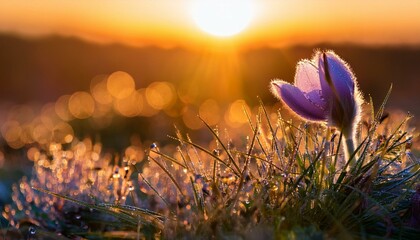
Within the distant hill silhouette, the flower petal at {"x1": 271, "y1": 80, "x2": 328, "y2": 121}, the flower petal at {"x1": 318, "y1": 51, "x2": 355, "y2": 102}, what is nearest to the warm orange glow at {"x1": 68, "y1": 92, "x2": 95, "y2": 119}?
the distant hill silhouette

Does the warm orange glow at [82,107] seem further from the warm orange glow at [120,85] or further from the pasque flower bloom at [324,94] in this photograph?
the pasque flower bloom at [324,94]

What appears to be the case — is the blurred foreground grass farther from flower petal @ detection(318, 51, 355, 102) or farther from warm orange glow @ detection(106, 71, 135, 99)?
warm orange glow @ detection(106, 71, 135, 99)

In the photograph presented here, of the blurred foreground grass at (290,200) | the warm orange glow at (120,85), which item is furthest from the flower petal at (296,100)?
the warm orange glow at (120,85)

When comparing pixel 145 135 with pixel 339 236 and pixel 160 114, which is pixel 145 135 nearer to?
pixel 160 114

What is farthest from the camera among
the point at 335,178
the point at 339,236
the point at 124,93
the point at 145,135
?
the point at 124,93

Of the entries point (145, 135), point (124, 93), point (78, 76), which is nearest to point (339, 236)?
point (145, 135)

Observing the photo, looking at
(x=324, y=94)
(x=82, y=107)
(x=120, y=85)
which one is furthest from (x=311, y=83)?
(x=120, y=85)

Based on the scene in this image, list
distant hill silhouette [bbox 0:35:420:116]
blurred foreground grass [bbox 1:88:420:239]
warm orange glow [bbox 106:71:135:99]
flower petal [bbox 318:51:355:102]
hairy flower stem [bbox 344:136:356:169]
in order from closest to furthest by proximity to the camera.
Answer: blurred foreground grass [bbox 1:88:420:239], flower petal [bbox 318:51:355:102], hairy flower stem [bbox 344:136:356:169], warm orange glow [bbox 106:71:135:99], distant hill silhouette [bbox 0:35:420:116]

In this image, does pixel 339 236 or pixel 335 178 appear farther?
pixel 335 178
